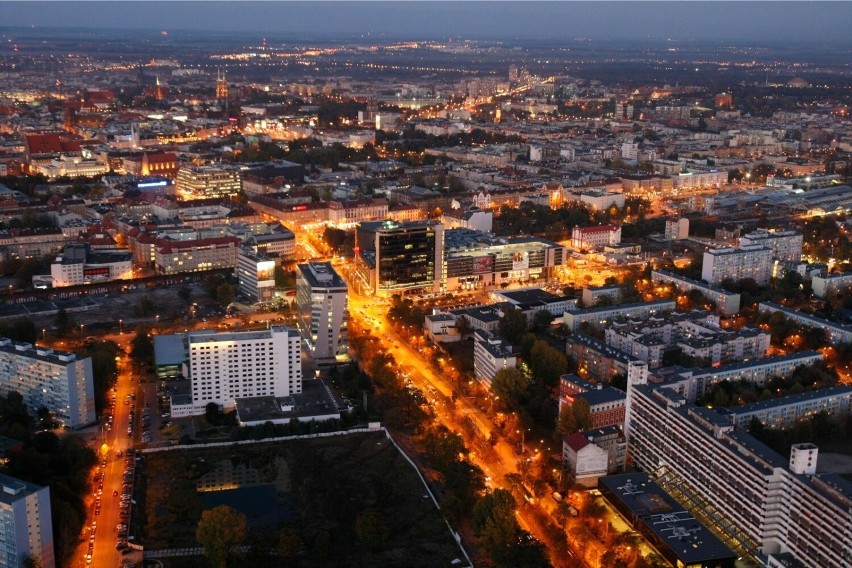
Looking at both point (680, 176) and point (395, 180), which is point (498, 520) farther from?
point (680, 176)

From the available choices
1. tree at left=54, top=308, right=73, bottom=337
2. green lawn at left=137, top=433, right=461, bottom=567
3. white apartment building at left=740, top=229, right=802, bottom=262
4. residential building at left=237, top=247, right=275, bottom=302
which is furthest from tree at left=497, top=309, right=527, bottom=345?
tree at left=54, top=308, right=73, bottom=337

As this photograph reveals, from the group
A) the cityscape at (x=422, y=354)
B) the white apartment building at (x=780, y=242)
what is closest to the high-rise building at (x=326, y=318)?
the cityscape at (x=422, y=354)

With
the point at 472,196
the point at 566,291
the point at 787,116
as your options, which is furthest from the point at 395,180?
the point at 787,116

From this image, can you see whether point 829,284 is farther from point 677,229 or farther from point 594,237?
point 594,237

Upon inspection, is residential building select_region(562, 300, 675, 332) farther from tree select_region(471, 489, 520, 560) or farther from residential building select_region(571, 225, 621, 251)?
tree select_region(471, 489, 520, 560)

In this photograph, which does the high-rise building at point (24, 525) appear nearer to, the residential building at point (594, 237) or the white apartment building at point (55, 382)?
the white apartment building at point (55, 382)

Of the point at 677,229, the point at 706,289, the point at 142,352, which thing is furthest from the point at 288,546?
the point at 677,229
